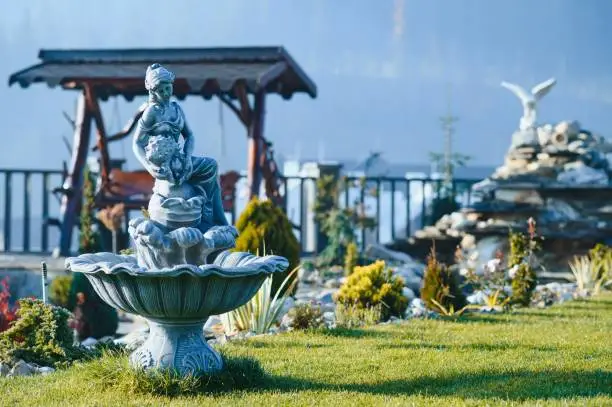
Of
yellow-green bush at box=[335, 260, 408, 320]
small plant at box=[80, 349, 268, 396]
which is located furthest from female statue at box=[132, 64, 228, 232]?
yellow-green bush at box=[335, 260, 408, 320]

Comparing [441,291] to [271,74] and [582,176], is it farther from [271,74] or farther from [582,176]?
[582,176]

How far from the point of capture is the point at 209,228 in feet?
18.9

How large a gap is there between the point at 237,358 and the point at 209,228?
811 mm

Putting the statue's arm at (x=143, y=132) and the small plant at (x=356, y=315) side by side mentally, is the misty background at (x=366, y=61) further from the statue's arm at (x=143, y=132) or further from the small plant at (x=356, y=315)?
the statue's arm at (x=143, y=132)

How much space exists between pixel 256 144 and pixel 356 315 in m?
5.10

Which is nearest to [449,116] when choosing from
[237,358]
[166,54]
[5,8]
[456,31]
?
[456,31]

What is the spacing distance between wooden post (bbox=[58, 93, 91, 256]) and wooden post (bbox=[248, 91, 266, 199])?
2.47 meters

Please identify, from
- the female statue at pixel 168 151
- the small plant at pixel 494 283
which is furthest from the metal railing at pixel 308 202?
the female statue at pixel 168 151

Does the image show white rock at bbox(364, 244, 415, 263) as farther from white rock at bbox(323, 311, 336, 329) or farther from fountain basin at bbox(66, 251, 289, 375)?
fountain basin at bbox(66, 251, 289, 375)

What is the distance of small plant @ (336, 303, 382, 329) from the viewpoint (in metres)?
8.70

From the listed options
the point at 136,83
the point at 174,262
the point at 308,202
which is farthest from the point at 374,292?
the point at 308,202

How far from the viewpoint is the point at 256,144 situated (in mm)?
13586

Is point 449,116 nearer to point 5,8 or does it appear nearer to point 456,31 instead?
point 456,31

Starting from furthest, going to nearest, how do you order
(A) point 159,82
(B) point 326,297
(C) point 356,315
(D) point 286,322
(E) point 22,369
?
(B) point 326,297, (C) point 356,315, (D) point 286,322, (E) point 22,369, (A) point 159,82
